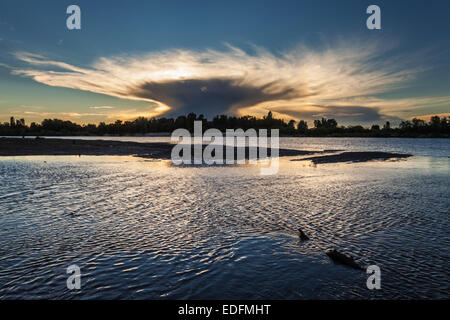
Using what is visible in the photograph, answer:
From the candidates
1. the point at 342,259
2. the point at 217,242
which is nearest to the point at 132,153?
the point at 217,242

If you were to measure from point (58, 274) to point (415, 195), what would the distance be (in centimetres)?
2292

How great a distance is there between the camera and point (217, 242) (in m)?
11.4

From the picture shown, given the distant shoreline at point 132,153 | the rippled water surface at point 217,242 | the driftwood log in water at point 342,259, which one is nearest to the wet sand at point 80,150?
the distant shoreline at point 132,153

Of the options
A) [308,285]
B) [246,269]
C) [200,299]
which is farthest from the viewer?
[246,269]

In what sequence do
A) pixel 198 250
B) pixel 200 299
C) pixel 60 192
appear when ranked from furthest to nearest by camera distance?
pixel 60 192 → pixel 198 250 → pixel 200 299

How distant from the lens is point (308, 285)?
8156mm

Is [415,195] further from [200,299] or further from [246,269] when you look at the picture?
[200,299]

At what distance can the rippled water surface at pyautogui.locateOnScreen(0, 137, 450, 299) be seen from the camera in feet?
26.2

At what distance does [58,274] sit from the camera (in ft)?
27.7

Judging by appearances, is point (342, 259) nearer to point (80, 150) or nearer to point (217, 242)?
point (217, 242)

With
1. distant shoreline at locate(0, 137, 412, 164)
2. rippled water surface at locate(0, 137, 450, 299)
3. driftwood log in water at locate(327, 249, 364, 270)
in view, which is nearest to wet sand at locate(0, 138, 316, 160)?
distant shoreline at locate(0, 137, 412, 164)
